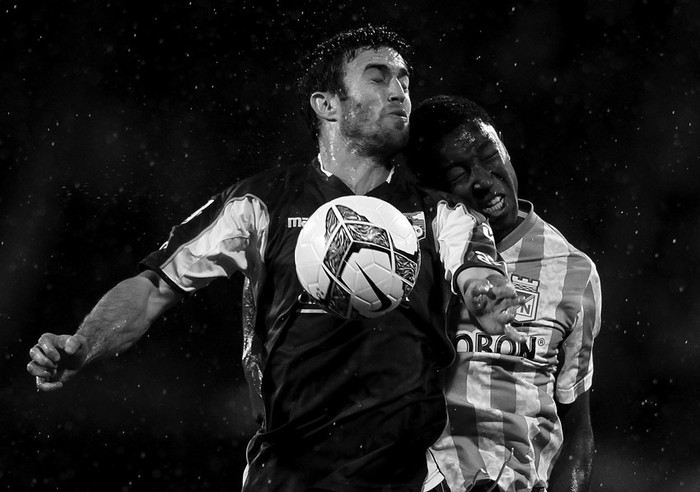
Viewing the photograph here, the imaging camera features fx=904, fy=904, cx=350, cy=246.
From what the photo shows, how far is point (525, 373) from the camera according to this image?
3068mm

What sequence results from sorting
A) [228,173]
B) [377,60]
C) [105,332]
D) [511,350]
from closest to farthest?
[105,332], [377,60], [511,350], [228,173]

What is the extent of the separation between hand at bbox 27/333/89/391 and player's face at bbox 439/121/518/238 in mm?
1454

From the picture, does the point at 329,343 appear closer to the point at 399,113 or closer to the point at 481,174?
the point at 399,113

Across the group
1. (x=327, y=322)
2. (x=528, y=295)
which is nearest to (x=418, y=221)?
(x=327, y=322)

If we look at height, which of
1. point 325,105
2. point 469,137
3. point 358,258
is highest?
point 325,105

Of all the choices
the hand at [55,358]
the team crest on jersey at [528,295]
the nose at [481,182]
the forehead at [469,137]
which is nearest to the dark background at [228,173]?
the forehead at [469,137]

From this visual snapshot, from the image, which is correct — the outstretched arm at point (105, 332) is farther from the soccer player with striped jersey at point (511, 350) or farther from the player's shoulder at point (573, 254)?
the player's shoulder at point (573, 254)

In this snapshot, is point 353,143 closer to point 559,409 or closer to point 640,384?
point 559,409

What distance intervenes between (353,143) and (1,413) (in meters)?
2.32

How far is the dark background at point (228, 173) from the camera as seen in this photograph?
4230 millimetres

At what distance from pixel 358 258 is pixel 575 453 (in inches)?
61.7

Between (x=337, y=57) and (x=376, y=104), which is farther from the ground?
(x=337, y=57)

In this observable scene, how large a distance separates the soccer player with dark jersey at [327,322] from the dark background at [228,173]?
5.62ft

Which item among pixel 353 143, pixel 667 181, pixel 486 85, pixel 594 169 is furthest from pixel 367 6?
pixel 353 143
